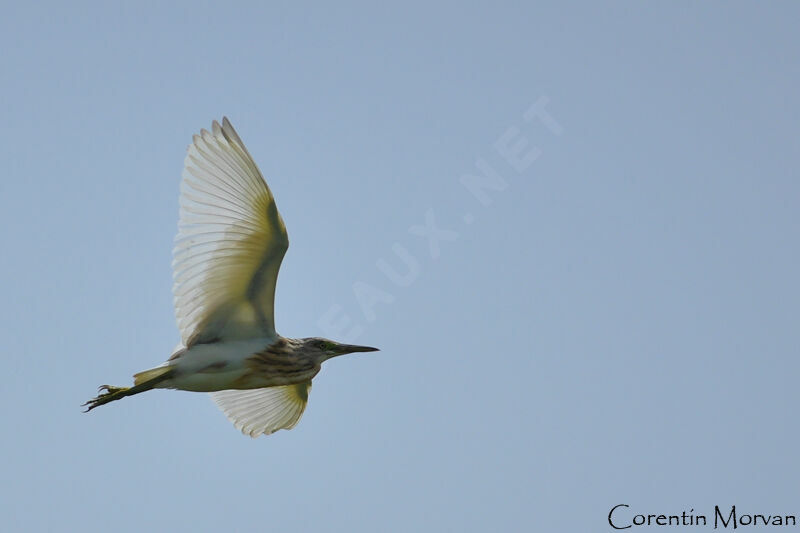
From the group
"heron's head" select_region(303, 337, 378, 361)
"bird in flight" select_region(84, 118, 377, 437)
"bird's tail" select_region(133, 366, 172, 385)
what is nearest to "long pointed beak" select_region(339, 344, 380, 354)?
"heron's head" select_region(303, 337, 378, 361)

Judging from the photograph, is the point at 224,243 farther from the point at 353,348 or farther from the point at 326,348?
the point at 353,348

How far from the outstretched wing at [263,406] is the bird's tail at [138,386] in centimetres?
242

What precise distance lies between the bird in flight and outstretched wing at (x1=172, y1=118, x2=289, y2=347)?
0.01 m

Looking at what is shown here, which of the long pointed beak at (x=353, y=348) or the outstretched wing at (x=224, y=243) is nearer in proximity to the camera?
the outstretched wing at (x=224, y=243)

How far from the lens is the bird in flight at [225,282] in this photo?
1348 centimetres

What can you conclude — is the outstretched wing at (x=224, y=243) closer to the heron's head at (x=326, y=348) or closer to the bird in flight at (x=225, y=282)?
the bird in flight at (x=225, y=282)

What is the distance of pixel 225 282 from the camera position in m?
14.0

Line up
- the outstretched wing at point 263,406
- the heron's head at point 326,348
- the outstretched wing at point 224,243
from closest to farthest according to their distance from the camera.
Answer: the outstretched wing at point 224,243
the heron's head at point 326,348
the outstretched wing at point 263,406

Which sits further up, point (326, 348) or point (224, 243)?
point (224, 243)

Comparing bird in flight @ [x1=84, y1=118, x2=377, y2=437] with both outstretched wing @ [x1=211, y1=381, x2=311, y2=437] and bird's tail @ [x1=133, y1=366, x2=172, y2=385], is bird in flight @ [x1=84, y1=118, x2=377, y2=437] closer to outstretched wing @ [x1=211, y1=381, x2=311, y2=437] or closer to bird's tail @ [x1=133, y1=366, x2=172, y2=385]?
bird's tail @ [x1=133, y1=366, x2=172, y2=385]

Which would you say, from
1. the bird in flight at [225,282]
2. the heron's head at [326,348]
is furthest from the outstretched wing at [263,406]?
the bird in flight at [225,282]

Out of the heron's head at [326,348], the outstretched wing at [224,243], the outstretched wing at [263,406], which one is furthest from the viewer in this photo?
the outstretched wing at [263,406]

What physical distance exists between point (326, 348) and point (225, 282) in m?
1.76

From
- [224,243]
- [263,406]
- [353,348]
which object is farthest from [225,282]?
[263,406]
